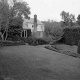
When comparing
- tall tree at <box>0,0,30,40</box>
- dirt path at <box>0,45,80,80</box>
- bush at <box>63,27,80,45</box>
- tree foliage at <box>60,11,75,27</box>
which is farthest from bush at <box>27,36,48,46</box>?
tree foliage at <box>60,11,75,27</box>

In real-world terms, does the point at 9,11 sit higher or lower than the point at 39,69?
higher

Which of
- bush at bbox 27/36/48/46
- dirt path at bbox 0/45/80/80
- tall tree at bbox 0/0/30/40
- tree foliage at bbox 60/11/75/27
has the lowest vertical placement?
dirt path at bbox 0/45/80/80

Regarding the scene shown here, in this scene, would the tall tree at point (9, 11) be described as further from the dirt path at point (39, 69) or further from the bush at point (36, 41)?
the dirt path at point (39, 69)

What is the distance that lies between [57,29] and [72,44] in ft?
16.5

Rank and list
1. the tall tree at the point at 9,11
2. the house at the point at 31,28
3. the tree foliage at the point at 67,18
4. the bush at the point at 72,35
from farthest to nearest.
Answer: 1. the tree foliage at the point at 67,18
2. the house at the point at 31,28
3. the bush at the point at 72,35
4. the tall tree at the point at 9,11

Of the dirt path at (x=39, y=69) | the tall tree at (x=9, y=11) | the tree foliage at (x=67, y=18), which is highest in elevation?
the tree foliage at (x=67, y=18)

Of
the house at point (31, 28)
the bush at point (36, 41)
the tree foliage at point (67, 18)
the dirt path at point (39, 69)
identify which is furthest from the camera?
the tree foliage at point (67, 18)

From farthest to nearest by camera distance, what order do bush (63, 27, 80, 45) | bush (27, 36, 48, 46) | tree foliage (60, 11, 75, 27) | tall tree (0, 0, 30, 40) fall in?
tree foliage (60, 11, 75, 27), bush (63, 27, 80, 45), bush (27, 36, 48, 46), tall tree (0, 0, 30, 40)

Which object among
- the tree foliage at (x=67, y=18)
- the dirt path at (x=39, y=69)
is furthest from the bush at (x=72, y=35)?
the tree foliage at (x=67, y=18)

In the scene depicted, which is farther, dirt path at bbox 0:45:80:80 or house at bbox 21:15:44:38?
house at bbox 21:15:44:38

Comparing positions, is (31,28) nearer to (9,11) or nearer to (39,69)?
(9,11)

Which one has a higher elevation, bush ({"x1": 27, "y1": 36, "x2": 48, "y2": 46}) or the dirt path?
bush ({"x1": 27, "y1": 36, "x2": 48, "y2": 46})

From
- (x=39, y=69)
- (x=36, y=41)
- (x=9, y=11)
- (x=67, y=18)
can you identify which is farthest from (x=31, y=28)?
(x=39, y=69)

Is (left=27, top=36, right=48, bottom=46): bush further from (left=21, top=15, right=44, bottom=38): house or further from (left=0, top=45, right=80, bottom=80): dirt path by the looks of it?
(left=0, top=45, right=80, bottom=80): dirt path
